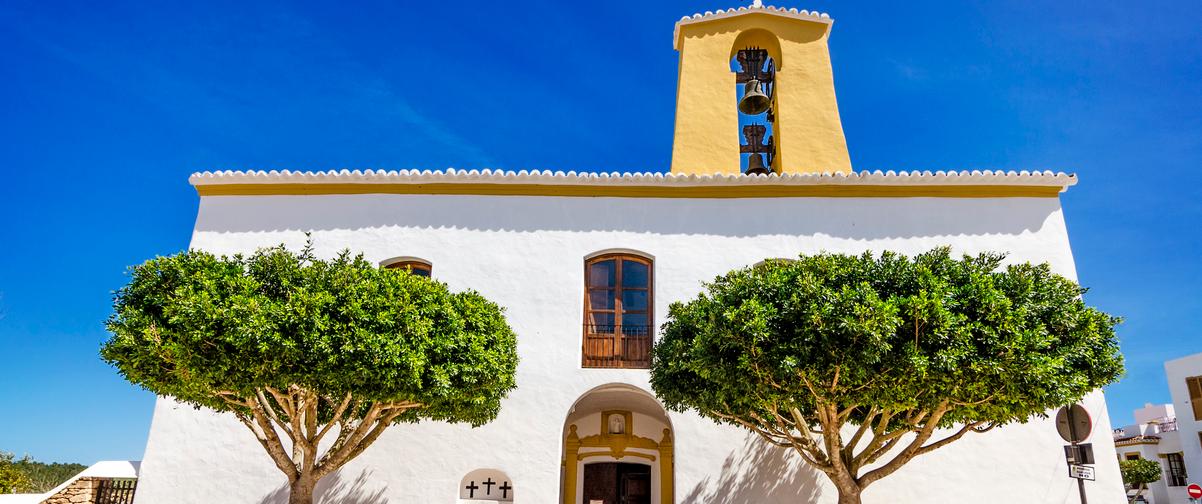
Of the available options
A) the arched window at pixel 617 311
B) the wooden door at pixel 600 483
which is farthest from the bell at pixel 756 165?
the wooden door at pixel 600 483

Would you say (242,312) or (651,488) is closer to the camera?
(242,312)

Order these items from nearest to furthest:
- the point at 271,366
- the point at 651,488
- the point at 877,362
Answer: the point at 877,362 < the point at 271,366 < the point at 651,488

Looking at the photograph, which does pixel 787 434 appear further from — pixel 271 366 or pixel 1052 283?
pixel 271 366

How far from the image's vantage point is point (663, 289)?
1173 centimetres

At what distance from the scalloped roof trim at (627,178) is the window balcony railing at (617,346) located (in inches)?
99.2

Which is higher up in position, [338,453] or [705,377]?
[705,377]

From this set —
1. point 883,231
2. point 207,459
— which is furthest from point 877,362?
point 207,459

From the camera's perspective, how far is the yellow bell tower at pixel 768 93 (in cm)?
1370

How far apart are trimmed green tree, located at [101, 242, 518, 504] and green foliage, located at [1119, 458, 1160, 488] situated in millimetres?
Result: 30982

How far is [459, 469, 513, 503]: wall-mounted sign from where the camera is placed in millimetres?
11125

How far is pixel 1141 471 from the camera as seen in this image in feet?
94.2

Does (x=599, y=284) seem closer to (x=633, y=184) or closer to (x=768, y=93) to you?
(x=633, y=184)

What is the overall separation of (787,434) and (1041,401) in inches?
108

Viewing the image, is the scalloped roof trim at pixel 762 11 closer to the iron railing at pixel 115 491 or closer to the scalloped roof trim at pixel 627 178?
the scalloped roof trim at pixel 627 178
